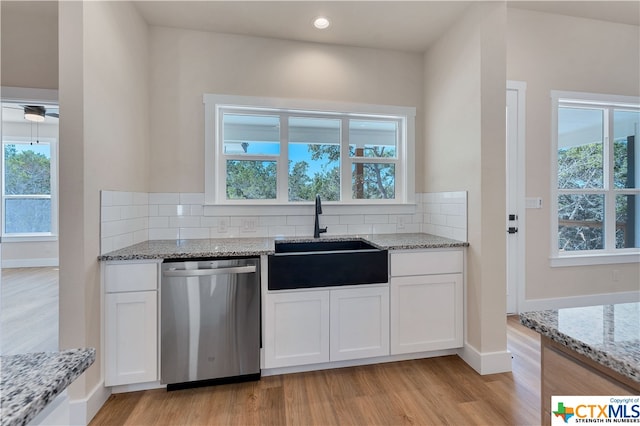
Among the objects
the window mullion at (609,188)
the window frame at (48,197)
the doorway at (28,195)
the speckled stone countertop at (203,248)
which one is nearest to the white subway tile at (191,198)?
the speckled stone countertop at (203,248)

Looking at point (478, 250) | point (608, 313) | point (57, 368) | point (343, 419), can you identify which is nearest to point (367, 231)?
point (478, 250)

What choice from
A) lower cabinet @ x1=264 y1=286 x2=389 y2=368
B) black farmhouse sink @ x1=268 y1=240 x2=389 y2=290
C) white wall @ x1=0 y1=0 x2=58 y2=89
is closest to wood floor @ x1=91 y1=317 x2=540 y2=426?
lower cabinet @ x1=264 y1=286 x2=389 y2=368

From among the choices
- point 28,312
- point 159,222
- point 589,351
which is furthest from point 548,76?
point 28,312

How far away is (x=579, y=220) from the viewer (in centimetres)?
324

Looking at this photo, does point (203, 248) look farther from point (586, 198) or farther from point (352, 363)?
point (586, 198)

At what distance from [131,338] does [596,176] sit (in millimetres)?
4613

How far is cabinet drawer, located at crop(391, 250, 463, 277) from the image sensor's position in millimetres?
2213

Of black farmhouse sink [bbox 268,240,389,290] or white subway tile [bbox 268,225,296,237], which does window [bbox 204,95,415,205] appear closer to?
white subway tile [bbox 268,225,296,237]

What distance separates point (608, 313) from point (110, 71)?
106 inches

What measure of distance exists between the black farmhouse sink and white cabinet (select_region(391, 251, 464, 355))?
15 centimetres

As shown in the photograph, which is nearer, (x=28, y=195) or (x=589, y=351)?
(x=589, y=351)

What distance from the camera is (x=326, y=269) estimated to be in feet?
6.84

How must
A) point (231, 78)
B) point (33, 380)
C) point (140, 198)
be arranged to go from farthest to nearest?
point (231, 78) → point (140, 198) → point (33, 380)

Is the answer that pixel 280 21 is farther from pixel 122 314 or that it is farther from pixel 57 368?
pixel 57 368
